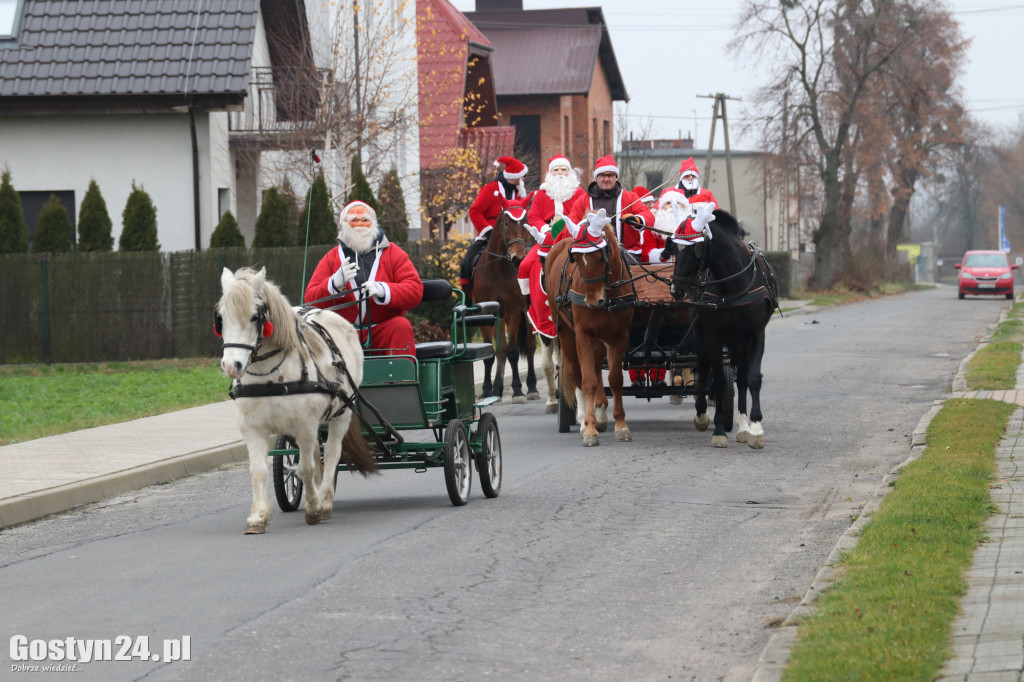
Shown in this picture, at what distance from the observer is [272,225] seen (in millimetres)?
25906

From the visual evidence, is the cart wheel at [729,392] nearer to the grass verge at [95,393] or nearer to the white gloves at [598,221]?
the white gloves at [598,221]

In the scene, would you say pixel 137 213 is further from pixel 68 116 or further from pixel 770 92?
pixel 770 92

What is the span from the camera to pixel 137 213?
2556 centimetres

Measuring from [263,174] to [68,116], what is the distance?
4.30 meters

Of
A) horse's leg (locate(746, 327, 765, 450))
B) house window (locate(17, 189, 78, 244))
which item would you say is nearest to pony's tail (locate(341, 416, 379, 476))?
horse's leg (locate(746, 327, 765, 450))

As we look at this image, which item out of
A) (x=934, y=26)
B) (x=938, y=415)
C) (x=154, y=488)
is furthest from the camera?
(x=934, y=26)

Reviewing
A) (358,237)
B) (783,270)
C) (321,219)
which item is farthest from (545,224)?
(783,270)

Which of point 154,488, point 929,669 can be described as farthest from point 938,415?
point 929,669

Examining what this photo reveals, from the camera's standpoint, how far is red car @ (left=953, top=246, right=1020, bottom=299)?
52.4 meters

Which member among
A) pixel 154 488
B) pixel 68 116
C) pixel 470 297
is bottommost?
pixel 154 488

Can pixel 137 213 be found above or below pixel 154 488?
above

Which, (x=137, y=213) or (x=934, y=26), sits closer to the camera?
→ (x=137, y=213)

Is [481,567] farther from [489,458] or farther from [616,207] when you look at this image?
[616,207]

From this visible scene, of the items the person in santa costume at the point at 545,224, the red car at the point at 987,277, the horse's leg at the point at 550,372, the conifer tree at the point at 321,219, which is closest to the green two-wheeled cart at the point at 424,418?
the person in santa costume at the point at 545,224
